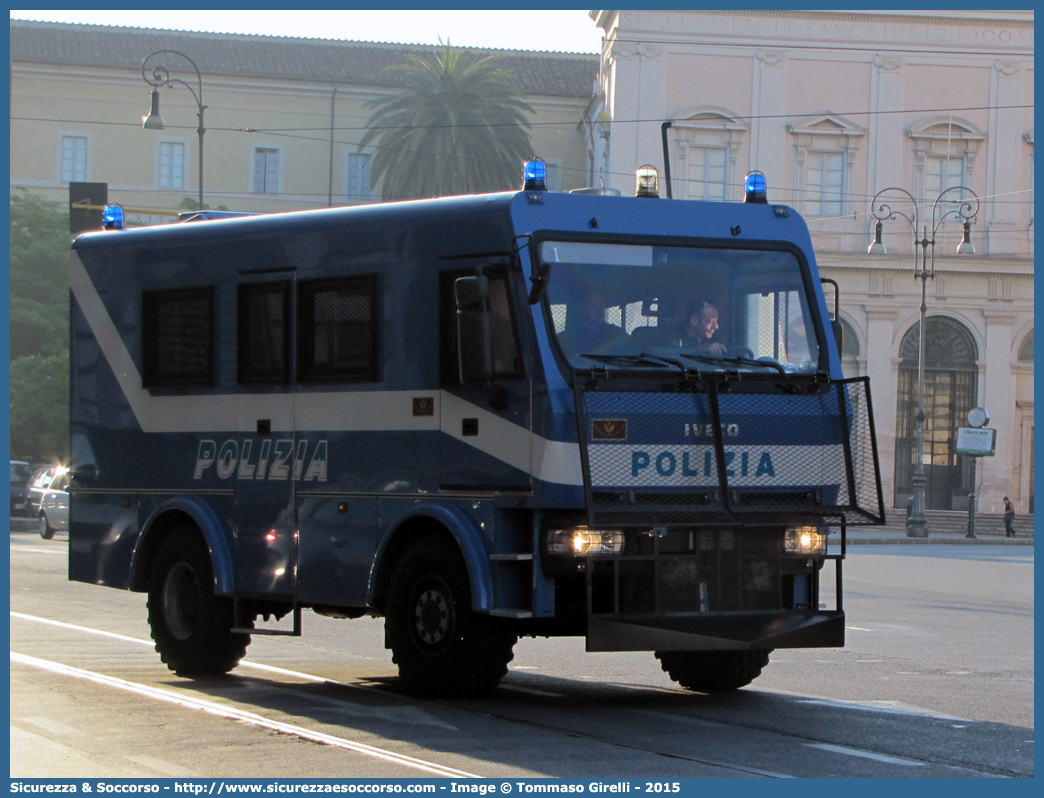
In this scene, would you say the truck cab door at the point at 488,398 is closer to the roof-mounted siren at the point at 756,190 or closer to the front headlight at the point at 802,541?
the front headlight at the point at 802,541

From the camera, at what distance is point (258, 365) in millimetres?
12055

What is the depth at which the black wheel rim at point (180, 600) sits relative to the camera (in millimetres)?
12625

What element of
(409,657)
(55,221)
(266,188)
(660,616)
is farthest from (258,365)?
(266,188)

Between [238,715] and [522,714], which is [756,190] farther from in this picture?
[238,715]

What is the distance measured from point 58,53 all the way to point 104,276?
56.0m

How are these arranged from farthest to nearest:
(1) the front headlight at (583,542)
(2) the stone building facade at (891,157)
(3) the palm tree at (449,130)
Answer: (2) the stone building facade at (891,157)
(3) the palm tree at (449,130)
(1) the front headlight at (583,542)

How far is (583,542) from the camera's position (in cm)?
1017

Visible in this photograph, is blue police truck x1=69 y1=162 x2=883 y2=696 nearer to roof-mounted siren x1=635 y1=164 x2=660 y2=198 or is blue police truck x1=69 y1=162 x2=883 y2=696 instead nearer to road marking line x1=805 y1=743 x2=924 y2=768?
roof-mounted siren x1=635 y1=164 x2=660 y2=198

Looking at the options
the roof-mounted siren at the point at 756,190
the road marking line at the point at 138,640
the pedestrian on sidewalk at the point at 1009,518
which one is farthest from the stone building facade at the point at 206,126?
the roof-mounted siren at the point at 756,190

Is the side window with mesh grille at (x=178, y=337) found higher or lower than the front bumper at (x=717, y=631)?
higher

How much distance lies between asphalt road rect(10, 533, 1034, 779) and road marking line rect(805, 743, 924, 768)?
3cm

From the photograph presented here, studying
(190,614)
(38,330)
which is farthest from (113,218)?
(38,330)

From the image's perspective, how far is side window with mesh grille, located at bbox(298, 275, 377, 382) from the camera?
446 inches

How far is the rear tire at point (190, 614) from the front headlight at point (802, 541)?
3904 millimetres
